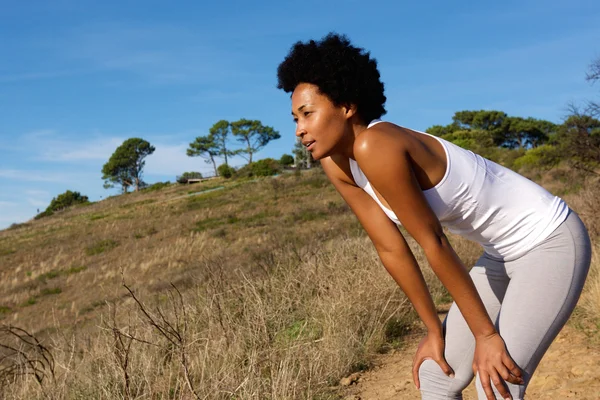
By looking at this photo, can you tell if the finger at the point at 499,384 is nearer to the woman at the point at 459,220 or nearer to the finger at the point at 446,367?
the woman at the point at 459,220

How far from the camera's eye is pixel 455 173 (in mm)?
1880

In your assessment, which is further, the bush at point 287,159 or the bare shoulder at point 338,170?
the bush at point 287,159

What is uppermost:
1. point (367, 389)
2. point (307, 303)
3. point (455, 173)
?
point (455, 173)

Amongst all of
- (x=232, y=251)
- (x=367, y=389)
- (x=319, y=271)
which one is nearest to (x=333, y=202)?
(x=232, y=251)

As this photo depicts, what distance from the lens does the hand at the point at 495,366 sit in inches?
71.0

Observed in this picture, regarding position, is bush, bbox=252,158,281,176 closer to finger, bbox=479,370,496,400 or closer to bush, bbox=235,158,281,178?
bush, bbox=235,158,281,178

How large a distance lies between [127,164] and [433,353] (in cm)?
7631

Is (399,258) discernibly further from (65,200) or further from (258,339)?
(65,200)

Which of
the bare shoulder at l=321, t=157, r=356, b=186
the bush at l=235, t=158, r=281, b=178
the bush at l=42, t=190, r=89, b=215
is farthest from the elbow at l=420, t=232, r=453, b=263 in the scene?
the bush at l=42, t=190, r=89, b=215

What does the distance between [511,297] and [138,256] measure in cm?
2051

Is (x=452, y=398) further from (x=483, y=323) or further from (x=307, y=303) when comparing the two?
(x=307, y=303)

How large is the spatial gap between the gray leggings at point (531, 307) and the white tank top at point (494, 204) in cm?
5

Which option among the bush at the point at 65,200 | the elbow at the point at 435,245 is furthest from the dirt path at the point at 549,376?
the bush at the point at 65,200

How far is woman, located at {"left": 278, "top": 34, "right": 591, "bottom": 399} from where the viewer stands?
181cm
